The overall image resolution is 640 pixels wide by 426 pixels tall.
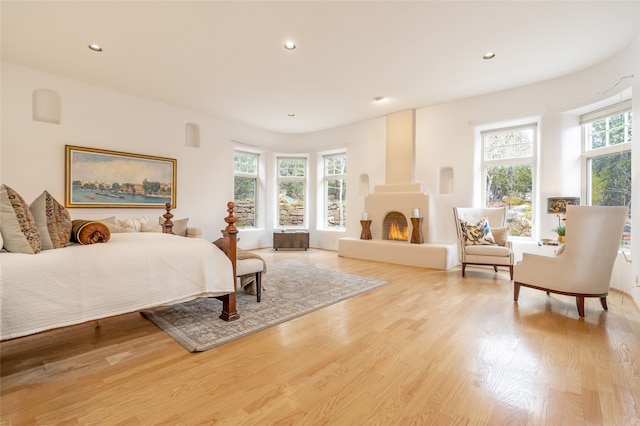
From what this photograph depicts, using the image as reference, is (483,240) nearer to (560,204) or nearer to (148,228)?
(560,204)

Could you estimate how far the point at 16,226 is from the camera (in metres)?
1.66

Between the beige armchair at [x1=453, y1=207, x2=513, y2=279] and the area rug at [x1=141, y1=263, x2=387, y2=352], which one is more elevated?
the beige armchair at [x1=453, y1=207, x2=513, y2=279]

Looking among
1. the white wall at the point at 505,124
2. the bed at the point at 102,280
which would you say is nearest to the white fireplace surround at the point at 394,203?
the white wall at the point at 505,124

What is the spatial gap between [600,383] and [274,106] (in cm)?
565

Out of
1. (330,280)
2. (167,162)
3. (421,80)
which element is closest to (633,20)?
(421,80)

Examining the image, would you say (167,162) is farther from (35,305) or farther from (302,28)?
(35,305)

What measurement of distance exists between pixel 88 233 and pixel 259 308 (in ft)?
5.09

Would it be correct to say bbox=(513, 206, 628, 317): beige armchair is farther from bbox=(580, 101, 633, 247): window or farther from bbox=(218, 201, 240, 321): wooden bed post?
bbox=(218, 201, 240, 321): wooden bed post

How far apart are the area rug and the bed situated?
23 centimetres

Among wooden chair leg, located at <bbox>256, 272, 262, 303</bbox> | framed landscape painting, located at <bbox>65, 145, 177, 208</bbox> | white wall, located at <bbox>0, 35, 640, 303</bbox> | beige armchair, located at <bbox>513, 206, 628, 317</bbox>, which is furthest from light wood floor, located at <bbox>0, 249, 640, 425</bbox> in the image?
framed landscape painting, located at <bbox>65, 145, 177, 208</bbox>

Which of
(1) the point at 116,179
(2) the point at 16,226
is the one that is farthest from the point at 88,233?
(1) the point at 116,179

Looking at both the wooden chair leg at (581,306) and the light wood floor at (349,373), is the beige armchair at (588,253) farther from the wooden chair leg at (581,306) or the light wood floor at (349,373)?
the light wood floor at (349,373)

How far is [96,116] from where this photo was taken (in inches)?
184

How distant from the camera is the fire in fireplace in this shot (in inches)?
230
